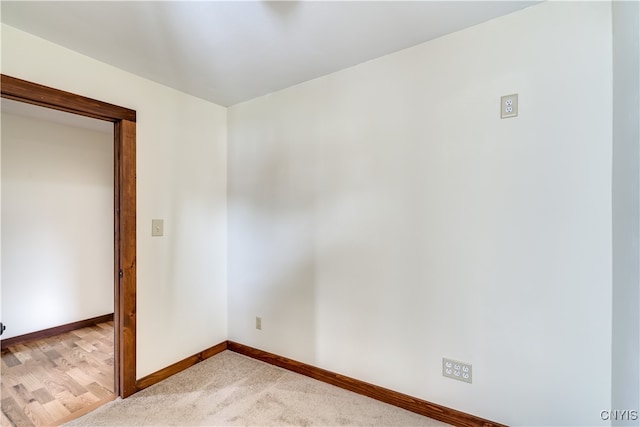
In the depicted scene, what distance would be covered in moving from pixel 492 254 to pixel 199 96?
2481 mm

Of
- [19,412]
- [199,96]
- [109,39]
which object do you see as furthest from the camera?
[199,96]

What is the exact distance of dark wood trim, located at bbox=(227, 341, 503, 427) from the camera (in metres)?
1.67

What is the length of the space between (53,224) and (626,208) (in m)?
4.48

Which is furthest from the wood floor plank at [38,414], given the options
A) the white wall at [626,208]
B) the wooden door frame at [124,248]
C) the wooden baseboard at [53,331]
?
the white wall at [626,208]

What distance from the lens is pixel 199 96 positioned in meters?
2.51

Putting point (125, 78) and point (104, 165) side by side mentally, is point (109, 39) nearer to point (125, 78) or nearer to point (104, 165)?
point (125, 78)

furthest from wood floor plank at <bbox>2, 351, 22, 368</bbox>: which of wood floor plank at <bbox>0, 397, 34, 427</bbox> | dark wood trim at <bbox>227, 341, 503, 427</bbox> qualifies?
dark wood trim at <bbox>227, 341, 503, 427</bbox>

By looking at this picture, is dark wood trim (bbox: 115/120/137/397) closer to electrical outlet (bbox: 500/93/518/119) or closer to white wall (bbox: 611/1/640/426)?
electrical outlet (bbox: 500/93/518/119)

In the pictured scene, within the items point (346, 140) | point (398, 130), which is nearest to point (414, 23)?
point (398, 130)

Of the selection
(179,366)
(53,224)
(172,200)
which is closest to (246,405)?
(179,366)

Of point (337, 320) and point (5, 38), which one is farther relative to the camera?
point (337, 320)

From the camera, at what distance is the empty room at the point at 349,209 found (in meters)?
1.39

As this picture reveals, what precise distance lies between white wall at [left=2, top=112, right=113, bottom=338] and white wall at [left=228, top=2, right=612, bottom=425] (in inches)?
95.0

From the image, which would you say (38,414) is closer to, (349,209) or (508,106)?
(349,209)
